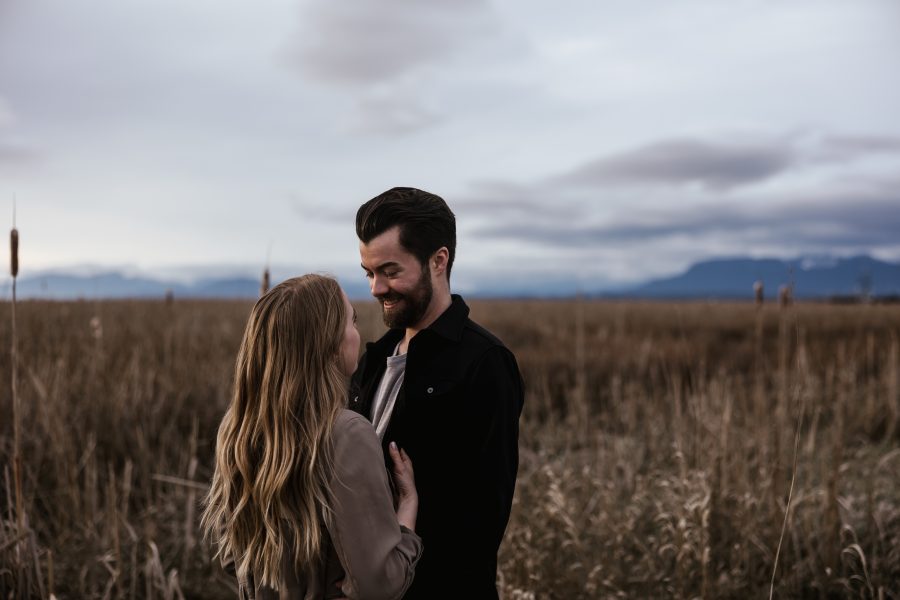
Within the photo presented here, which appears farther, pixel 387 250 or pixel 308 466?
→ pixel 387 250

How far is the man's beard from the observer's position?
1773 mm

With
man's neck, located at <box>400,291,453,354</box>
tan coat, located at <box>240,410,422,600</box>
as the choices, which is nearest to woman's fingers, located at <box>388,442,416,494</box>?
tan coat, located at <box>240,410,422,600</box>

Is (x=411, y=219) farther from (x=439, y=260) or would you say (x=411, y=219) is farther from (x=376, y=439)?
(x=376, y=439)

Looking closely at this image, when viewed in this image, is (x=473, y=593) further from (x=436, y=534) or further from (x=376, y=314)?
(x=376, y=314)

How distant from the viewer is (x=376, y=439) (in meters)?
1.56

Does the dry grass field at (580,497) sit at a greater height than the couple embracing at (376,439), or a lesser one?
lesser

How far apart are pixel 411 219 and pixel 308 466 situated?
637 millimetres

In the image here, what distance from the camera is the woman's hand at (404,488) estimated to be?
162 cm

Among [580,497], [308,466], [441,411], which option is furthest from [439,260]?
[580,497]

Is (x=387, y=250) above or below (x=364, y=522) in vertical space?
above

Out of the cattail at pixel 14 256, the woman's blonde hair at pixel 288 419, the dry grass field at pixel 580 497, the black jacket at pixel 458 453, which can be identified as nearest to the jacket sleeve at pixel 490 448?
the black jacket at pixel 458 453

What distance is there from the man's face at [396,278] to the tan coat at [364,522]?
344 mm

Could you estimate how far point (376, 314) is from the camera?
13.3 ft

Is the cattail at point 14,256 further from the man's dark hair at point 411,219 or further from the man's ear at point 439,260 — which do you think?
the man's ear at point 439,260
